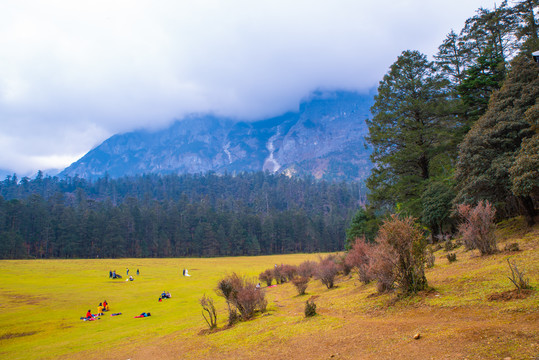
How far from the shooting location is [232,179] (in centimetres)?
19800

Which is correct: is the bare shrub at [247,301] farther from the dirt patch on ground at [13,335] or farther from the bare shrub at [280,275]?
the bare shrub at [280,275]

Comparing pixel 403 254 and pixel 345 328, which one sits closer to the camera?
pixel 345 328

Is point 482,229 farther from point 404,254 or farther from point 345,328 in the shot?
point 345,328

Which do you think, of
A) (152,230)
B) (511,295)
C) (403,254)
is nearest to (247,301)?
(403,254)

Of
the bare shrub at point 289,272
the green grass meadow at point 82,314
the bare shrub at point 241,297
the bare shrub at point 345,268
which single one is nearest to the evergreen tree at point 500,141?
the bare shrub at point 345,268

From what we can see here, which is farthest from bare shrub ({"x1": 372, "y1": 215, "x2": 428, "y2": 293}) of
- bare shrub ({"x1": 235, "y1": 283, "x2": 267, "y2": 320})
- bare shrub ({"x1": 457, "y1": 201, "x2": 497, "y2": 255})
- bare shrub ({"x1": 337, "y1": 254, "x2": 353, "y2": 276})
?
bare shrub ({"x1": 337, "y1": 254, "x2": 353, "y2": 276})

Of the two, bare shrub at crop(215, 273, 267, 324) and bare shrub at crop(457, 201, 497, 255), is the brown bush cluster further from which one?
bare shrub at crop(215, 273, 267, 324)

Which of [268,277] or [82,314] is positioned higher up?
[82,314]

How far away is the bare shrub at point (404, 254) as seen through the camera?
9922 mm

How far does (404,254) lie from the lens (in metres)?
10.0

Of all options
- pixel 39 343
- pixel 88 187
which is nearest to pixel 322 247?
pixel 39 343

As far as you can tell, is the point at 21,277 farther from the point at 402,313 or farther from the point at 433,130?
the point at 433,130

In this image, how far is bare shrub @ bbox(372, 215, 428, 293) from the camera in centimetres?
992

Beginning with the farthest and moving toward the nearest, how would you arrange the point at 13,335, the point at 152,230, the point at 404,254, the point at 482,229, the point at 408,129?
the point at 152,230 < the point at 408,129 < the point at 13,335 < the point at 482,229 < the point at 404,254
